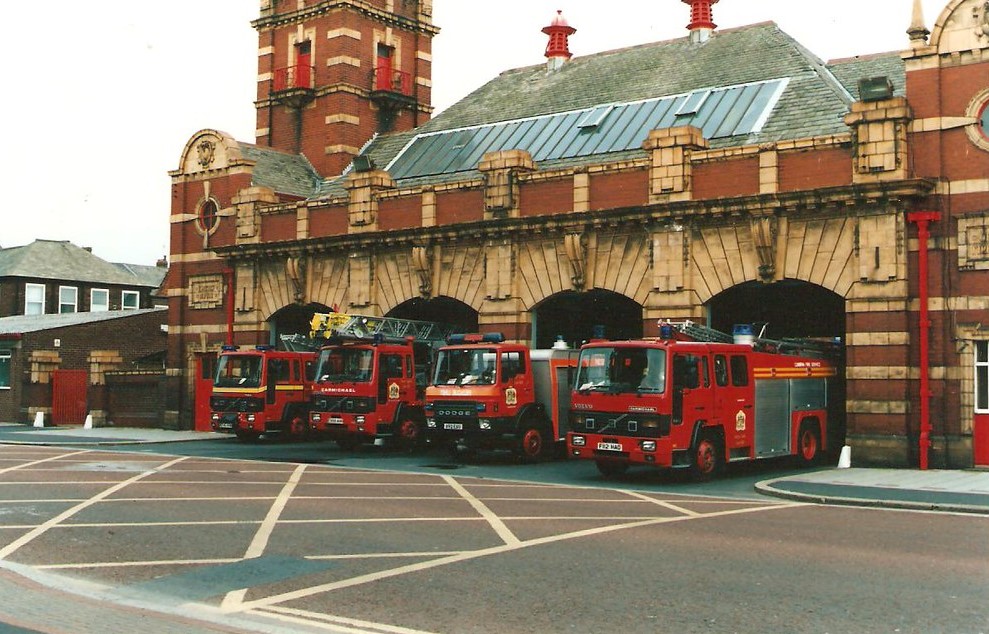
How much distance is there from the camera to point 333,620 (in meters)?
8.31

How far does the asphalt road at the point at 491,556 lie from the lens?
27.9 ft

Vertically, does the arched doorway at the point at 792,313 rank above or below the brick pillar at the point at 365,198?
below

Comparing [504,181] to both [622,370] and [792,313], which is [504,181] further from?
[622,370]

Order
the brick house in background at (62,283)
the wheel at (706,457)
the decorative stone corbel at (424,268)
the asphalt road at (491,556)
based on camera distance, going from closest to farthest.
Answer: the asphalt road at (491,556) → the wheel at (706,457) → the decorative stone corbel at (424,268) → the brick house in background at (62,283)

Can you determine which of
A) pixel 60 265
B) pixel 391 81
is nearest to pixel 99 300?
pixel 60 265

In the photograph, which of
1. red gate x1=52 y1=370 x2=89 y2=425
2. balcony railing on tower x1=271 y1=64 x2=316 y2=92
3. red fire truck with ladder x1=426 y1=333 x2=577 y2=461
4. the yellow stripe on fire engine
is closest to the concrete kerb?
the yellow stripe on fire engine

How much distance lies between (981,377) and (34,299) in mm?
50147

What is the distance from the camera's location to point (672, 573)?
10.1 m

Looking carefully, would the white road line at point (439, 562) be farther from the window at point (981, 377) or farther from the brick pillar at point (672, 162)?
the brick pillar at point (672, 162)

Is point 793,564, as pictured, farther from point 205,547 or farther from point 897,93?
point 897,93

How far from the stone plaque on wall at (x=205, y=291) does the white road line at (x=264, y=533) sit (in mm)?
18951

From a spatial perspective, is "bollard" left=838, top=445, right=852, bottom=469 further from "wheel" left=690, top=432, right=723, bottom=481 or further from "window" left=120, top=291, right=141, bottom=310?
"window" left=120, top=291, right=141, bottom=310

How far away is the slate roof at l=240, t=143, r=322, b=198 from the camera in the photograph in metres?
36.6

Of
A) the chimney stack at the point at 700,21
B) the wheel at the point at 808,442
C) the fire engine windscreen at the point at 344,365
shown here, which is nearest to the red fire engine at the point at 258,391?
the fire engine windscreen at the point at 344,365
